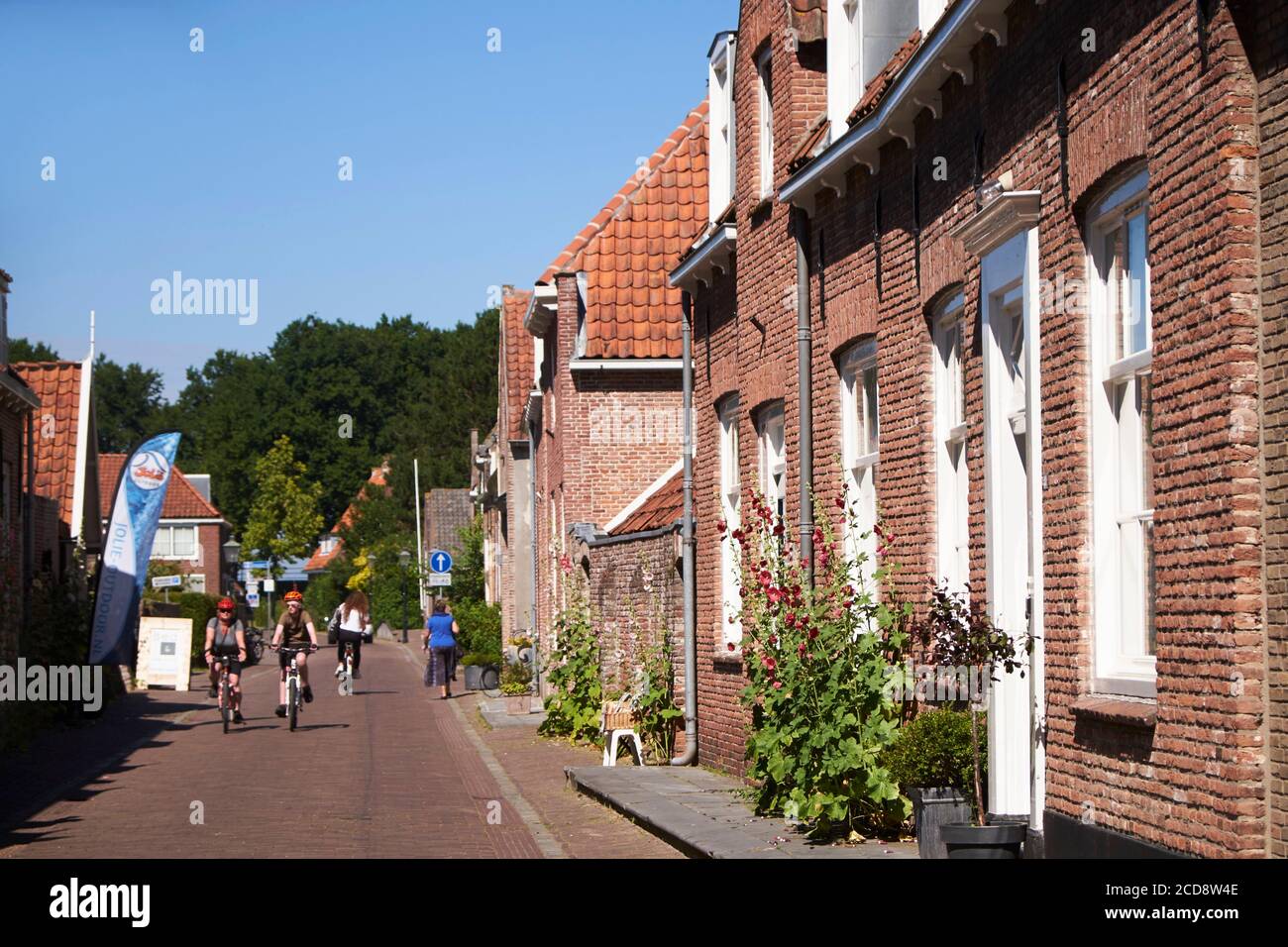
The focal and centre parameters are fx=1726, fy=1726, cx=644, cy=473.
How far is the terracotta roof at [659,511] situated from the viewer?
Answer: 20844 mm

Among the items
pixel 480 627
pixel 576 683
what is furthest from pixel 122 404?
pixel 576 683

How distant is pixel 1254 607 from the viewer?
690 cm

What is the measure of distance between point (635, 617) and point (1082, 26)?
12808 mm

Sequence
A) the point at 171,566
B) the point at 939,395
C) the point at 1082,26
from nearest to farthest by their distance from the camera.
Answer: the point at 1082,26 < the point at 939,395 < the point at 171,566

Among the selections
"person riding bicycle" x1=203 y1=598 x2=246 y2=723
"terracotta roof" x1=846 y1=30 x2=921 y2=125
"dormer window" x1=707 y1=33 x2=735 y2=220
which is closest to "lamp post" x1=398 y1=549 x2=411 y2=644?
"person riding bicycle" x1=203 y1=598 x2=246 y2=723

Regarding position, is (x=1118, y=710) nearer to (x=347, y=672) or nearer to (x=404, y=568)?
(x=347, y=672)

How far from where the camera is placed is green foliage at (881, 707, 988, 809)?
10625mm

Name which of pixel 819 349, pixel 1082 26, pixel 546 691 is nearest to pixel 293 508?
pixel 546 691

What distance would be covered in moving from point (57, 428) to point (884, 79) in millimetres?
23033

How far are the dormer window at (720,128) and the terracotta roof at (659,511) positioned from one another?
141 inches

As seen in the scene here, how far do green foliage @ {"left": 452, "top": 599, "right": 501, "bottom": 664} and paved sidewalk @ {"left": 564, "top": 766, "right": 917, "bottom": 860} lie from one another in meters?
25.7

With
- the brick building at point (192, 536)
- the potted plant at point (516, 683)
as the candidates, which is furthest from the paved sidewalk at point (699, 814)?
the brick building at point (192, 536)
